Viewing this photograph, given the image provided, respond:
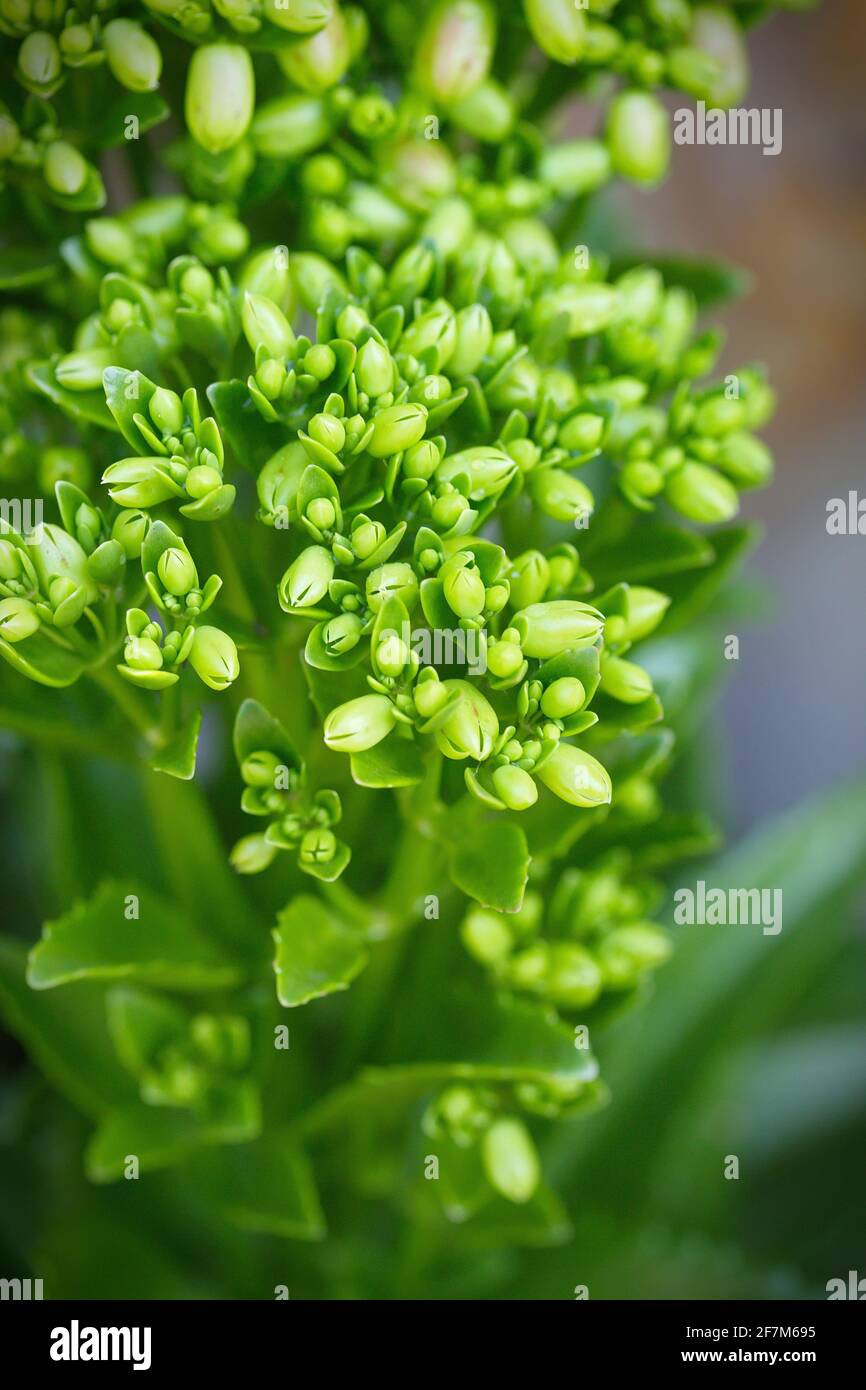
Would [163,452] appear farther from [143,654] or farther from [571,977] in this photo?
[571,977]

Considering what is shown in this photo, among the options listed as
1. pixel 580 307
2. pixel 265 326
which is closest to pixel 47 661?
pixel 265 326

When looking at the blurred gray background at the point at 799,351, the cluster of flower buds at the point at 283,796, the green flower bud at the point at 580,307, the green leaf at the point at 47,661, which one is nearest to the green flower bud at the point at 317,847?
the cluster of flower buds at the point at 283,796

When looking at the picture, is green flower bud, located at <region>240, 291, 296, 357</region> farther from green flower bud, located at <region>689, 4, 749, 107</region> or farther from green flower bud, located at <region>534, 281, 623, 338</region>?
green flower bud, located at <region>689, 4, 749, 107</region>

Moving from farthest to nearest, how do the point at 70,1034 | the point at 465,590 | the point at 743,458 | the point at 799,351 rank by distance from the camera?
1. the point at 799,351
2. the point at 70,1034
3. the point at 743,458
4. the point at 465,590

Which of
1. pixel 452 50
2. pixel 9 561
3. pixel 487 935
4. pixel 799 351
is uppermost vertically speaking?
pixel 799 351

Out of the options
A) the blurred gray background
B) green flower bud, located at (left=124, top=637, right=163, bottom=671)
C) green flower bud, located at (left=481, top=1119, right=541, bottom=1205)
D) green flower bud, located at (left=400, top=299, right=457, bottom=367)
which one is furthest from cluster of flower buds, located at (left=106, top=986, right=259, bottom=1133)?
the blurred gray background

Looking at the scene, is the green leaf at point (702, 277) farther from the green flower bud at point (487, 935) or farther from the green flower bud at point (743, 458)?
the green flower bud at point (487, 935)

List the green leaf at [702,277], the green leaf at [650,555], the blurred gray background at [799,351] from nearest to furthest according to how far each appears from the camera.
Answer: the green leaf at [650,555]
the green leaf at [702,277]
the blurred gray background at [799,351]
